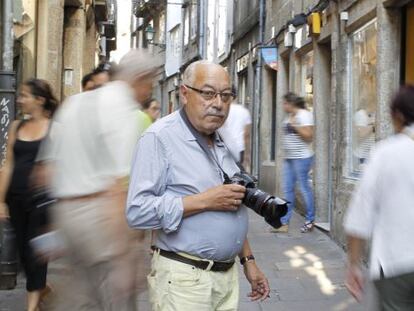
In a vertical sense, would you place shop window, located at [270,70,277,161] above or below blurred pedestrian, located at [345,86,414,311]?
above

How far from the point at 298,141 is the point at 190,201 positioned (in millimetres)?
6415

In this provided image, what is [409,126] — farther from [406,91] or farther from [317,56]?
[317,56]

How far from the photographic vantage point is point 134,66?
3.79 metres

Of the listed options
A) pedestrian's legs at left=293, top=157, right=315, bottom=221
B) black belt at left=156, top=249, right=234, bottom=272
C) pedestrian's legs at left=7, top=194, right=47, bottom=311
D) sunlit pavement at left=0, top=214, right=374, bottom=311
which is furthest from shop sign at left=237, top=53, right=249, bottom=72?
black belt at left=156, top=249, right=234, bottom=272

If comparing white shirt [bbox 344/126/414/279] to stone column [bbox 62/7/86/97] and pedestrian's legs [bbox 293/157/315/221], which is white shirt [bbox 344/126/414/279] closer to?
pedestrian's legs [bbox 293/157/315/221]

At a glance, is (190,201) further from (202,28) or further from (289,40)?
(202,28)

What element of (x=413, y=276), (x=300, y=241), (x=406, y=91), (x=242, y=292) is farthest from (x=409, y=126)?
(x=300, y=241)

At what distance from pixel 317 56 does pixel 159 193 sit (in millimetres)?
8030

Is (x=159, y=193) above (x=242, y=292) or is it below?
above

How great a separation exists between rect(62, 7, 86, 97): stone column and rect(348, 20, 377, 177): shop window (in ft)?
21.1

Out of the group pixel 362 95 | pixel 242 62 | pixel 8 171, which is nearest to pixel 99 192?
pixel 8 171

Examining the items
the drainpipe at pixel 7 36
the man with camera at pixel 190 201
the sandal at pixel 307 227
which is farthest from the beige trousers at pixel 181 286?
the sandal at pixel 307 227

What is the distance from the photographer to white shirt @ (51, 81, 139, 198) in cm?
348

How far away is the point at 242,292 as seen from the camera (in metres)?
6.60
